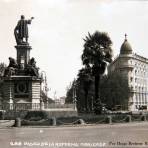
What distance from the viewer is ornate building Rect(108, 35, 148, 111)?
150m

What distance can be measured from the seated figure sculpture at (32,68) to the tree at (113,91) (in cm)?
4877

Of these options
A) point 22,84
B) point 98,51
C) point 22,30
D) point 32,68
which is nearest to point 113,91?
point 98,51

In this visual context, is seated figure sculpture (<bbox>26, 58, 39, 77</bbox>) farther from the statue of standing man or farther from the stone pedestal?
the statue of standing man

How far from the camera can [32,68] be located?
5278 cm

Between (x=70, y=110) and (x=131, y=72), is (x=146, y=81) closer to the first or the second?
(x=131, y=72)

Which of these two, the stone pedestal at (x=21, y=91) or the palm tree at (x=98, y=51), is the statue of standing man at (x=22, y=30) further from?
the palm tree at (x=98, y=51)

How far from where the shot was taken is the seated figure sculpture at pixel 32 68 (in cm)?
5288

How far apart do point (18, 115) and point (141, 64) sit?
11697cm

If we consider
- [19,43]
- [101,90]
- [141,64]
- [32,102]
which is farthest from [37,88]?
[141,64]

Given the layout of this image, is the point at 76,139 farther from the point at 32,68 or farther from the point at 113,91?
the point at 113,91

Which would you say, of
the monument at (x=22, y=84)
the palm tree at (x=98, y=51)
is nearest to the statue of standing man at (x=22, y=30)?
the monument at (x=22, y=84)

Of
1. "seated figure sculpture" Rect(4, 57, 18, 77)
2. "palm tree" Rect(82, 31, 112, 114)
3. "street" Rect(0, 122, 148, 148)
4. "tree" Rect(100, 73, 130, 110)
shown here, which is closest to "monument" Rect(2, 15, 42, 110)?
"seated figure sculpture" Rect(4, 57, 18, 77)

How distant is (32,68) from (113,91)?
5251cm

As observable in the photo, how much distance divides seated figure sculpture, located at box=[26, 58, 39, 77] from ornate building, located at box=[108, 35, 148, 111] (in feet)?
293
